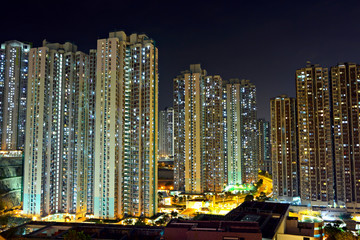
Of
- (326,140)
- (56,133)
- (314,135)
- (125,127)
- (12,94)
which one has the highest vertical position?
(12,94)

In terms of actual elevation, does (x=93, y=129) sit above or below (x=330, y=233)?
above

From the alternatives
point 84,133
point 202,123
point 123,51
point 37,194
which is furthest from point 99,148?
point 202,123

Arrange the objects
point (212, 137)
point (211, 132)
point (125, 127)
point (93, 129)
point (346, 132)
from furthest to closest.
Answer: point (211, 132), point (212, 137), point (346, 132), point (93, 129), point (125, 127)

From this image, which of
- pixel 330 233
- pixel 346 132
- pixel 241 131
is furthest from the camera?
pixel 241 131

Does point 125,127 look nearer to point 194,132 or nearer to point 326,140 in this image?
point 194,132

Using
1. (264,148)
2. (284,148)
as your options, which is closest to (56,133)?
(284,148)

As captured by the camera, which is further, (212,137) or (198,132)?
(212,137)

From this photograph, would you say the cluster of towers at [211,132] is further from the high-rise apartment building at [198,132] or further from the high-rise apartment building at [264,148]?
the high-rise apartment building at [264,148]

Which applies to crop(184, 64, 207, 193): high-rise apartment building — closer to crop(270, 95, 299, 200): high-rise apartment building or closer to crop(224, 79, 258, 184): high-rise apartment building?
crop(224, 79, 258, 184): high-rise apartment building

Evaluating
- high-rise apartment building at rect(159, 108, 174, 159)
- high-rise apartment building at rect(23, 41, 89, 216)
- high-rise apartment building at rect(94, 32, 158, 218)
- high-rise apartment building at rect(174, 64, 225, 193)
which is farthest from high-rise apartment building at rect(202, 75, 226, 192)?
high-rise apartment building at rect(159, 108, 174, 159)
